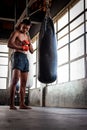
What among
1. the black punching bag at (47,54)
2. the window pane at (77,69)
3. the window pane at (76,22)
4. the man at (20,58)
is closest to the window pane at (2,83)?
the window pane at (77,69)

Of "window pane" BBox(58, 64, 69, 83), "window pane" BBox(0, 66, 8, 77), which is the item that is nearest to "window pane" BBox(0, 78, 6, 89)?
"window pane" BBox(0, 66, 8, 77)

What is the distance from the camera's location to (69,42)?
4836 mm

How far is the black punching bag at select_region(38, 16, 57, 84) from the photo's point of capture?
2.59 meters

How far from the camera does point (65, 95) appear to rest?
15.6ft

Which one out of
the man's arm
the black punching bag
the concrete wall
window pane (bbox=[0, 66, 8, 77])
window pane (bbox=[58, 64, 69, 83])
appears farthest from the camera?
window pane (bbox=[0, 66, 8, 77])

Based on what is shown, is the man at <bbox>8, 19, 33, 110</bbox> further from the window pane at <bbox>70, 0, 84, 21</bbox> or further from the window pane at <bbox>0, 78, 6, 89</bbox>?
the window pane at <bbox>0, 78, 6, 89</bbox>

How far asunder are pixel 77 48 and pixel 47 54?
6.45 ft

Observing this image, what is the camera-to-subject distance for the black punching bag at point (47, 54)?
2.59m

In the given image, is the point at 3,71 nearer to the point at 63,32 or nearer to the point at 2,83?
the point at 2,83

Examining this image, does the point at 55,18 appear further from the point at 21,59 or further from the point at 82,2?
the point at 21,59

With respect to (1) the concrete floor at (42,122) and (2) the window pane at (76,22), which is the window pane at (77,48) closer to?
(2) the window pane at (76,22)

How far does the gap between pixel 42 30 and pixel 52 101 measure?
2.86 meters

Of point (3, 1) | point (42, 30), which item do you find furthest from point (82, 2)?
point (3, 1)

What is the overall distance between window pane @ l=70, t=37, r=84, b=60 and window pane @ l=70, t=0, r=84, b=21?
0.50 m
